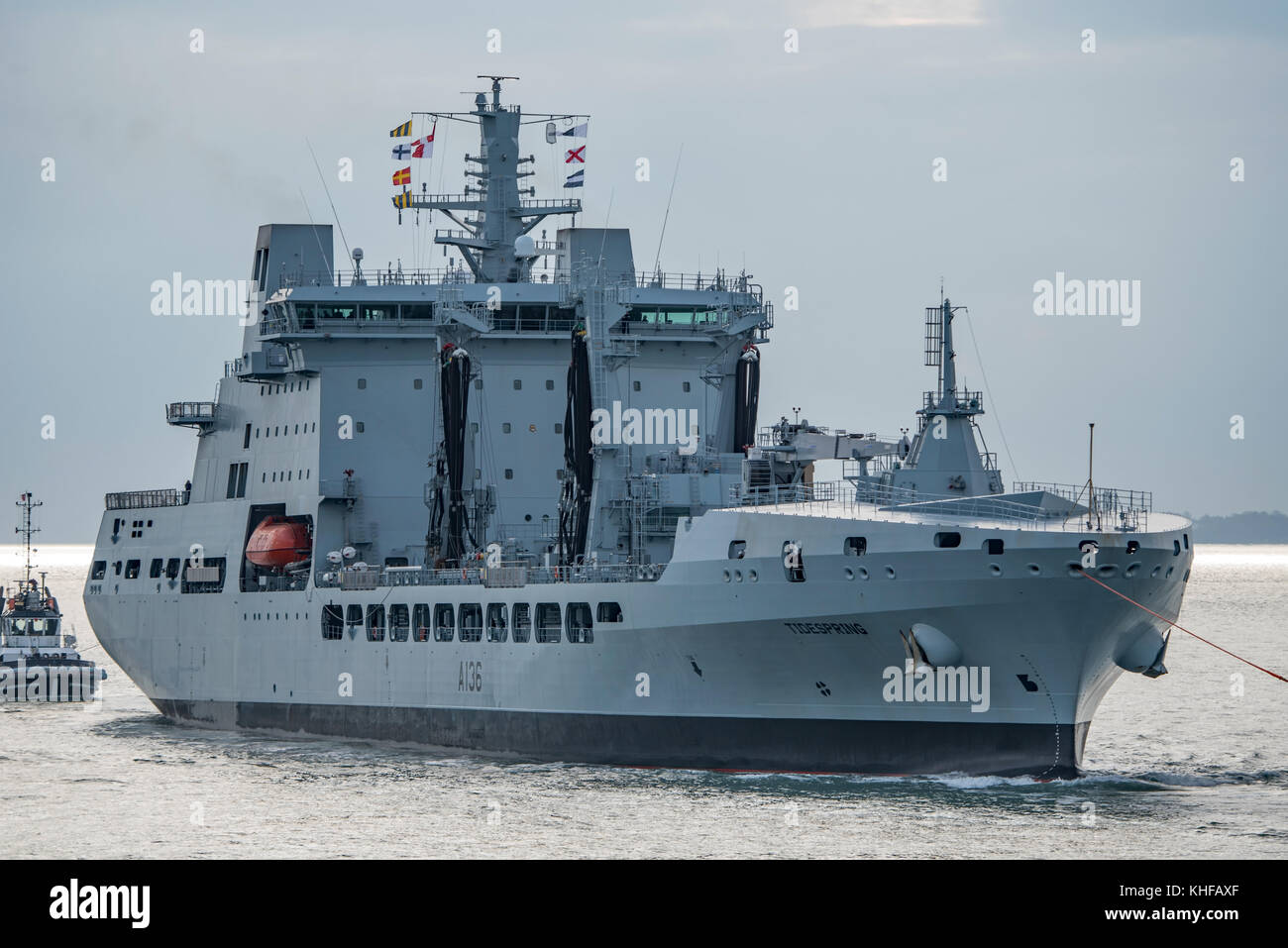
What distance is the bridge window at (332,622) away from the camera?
4544 cm

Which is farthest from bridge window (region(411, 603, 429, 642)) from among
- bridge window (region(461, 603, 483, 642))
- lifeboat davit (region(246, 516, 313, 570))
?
lifeboat davit (region(246, 516, 313, 570))

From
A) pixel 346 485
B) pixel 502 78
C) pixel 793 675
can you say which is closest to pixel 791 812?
pixel 793 675

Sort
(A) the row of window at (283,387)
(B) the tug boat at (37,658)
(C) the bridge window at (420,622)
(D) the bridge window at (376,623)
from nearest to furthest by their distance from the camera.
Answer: (C) the bridge window at (420,622) → (D) the bridge window at (376,623) → (A) the row of window at (283,387) → (B) the tug boat at (37,658)

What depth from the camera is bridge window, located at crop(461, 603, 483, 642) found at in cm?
4197

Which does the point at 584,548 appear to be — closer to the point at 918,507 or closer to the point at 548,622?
the point at 548,622

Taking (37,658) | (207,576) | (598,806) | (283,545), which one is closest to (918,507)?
(598,806)

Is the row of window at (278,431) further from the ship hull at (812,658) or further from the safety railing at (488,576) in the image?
the ship hull at (812,658)

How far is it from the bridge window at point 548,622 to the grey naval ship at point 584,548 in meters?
0.06

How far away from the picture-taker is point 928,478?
3688 cm

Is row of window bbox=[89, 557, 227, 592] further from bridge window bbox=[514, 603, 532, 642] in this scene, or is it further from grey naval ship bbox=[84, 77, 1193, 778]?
bridge window bbox=[514, 603, 532, 642]

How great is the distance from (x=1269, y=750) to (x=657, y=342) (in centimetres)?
1753

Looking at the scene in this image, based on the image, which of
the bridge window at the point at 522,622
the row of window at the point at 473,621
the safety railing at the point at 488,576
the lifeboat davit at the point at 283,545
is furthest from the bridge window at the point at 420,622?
the lifeboat davit at the point at 283,545

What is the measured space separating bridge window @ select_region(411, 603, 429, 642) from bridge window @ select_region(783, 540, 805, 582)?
440 inches

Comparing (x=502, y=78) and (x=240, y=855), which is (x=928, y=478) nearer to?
(x=240, y=855)
